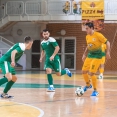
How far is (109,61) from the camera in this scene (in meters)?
33.3

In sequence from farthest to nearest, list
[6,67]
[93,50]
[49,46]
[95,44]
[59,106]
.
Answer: [49,46] → [93,50] → [95,44] → [6,67] → [59,106]

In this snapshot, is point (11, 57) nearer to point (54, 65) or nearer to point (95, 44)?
point (95, 44)

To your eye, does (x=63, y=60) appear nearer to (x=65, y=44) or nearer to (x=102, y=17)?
(x=65, y=44)

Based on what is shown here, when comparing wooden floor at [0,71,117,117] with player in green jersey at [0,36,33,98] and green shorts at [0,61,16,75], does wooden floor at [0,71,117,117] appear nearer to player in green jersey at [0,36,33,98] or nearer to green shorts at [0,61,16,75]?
player in green jersey at [0,36,33,98]

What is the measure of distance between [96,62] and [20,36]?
908 inches

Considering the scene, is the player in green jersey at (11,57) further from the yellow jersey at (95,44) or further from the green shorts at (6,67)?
the yellow jersey at (95,44)

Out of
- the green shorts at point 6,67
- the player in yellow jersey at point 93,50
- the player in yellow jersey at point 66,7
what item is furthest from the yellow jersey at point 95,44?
the player in yellow jersey at point 66,7

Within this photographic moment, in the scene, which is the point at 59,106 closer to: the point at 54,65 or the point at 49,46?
the point at 54,65

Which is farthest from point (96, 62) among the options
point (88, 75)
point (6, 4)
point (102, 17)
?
point (6, 4)

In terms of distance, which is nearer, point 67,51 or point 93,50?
point 93,50

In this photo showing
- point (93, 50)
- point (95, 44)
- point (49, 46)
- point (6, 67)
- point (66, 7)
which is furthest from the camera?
point (66, 7)

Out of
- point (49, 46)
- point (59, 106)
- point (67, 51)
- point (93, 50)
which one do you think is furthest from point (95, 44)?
point (67, 51)

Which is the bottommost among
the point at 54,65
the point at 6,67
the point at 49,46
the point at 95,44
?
the point at 54,65

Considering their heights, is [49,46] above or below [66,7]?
below
